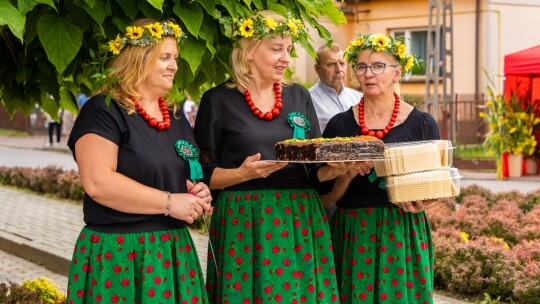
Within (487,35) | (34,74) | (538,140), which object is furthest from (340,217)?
(487,35)

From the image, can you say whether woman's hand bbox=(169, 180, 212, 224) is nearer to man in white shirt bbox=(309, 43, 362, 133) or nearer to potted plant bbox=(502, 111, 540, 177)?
man in white shirt bbox=(309, 43, 362, 133)

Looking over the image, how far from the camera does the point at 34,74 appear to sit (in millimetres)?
5273

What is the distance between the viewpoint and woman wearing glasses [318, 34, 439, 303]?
4605 mm

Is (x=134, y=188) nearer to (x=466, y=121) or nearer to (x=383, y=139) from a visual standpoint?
(x=383, y=139)

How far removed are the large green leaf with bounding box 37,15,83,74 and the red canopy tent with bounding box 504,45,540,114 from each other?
47.8ft

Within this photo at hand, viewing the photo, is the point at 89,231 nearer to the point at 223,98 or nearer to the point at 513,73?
the point at 223,98

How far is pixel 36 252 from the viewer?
10148mm

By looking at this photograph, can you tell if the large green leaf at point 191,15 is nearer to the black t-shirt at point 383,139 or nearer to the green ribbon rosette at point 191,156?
the green ribbon rosette at point 191,156

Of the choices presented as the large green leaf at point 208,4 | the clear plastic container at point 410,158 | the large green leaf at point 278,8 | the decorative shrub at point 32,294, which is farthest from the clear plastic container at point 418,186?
the decorative shrub at point 32,294

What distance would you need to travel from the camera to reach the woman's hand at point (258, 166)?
163 inches

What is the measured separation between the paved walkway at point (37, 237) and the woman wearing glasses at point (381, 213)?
116 inches

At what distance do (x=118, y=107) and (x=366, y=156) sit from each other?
1132mm

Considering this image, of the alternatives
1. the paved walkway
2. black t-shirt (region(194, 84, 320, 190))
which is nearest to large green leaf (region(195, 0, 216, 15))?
black t-shirt (region(194, 84, 320, 190))

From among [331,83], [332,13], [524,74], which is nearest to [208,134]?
[332,13]
